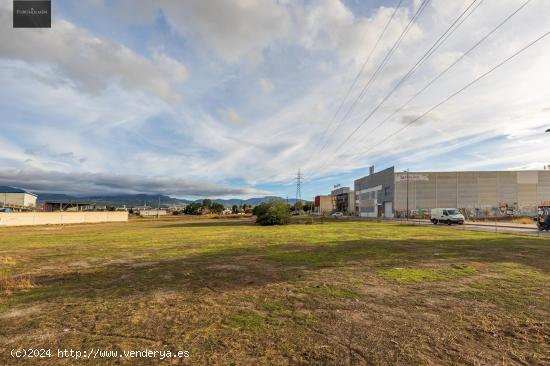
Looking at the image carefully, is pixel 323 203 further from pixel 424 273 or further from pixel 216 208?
pixel 424 273

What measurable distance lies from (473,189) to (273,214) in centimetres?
7308

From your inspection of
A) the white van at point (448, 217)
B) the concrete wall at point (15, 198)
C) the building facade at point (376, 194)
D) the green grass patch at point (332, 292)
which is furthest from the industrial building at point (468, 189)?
the concrete wall at point (15, 198)

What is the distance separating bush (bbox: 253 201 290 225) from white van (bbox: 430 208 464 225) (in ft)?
77.0

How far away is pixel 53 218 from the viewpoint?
5759 cm

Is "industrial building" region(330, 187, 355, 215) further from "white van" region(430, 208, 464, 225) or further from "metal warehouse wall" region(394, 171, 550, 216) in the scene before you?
"white van" region(430, 208, 464, 225)

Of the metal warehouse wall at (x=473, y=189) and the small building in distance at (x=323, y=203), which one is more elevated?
the metal warehouse wall at (x=473, y=189)

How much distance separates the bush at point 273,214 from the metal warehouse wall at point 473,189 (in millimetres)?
51216

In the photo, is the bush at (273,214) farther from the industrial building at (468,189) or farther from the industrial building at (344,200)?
the industrial building at (344,200)

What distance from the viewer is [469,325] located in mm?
4855

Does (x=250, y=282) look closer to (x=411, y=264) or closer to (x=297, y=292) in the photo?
(x=297, y=292)

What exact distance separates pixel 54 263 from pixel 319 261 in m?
11.1

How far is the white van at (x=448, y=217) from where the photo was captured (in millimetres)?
39312

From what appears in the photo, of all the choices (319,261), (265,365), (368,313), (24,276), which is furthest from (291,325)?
(24,276)

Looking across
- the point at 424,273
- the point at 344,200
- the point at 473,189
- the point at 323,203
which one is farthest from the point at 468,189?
the point at 424,273
